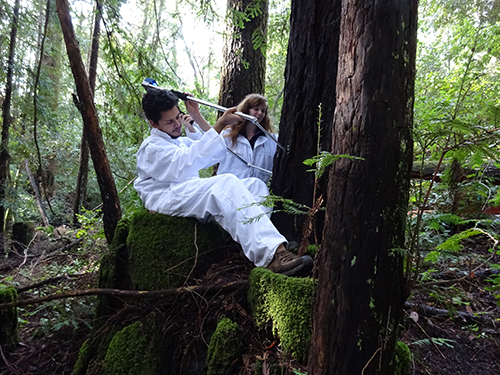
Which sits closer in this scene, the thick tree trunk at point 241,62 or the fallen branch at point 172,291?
the fallen branch at point 172,291

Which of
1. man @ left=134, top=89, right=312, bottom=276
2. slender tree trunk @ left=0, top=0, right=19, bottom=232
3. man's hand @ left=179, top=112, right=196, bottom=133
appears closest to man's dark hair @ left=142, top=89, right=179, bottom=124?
man @ left=134, top=89, right=312, bottom=276

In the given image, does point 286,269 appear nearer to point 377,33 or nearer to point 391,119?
point 391,119

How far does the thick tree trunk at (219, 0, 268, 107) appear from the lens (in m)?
4.71

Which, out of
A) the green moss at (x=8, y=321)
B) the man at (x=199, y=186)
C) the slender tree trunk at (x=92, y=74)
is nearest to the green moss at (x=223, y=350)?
the man at (x=199, y=186)

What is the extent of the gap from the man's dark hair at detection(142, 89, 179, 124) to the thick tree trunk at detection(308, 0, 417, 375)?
7.51 ft

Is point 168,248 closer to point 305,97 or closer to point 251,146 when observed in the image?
point 251,146

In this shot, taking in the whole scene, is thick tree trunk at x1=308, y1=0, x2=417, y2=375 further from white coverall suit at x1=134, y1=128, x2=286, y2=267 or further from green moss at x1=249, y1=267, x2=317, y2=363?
white coverall suit at x1=134, y1=128, x2=286, y2=267

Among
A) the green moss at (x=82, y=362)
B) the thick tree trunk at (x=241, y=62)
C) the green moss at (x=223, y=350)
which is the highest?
the thick tree trunk at (x=241, y=62)

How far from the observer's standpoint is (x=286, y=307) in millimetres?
2025

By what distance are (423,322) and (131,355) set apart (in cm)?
240

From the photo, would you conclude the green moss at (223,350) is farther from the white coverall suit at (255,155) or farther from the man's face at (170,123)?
the man's face at (170,123)

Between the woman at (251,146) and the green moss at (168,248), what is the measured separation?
844 mm

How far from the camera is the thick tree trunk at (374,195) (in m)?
1.34

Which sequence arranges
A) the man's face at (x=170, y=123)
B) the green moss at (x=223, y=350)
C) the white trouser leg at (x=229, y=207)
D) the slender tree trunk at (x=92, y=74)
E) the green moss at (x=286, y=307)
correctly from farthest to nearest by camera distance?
the slender tree trunk at (x=92, y=74)
the man's face at (x=170, y=123)
the white trouser leg at (x=229, y=207)
the green moss at (x=223, y=350)
the green moss at (x=286, y=307)
